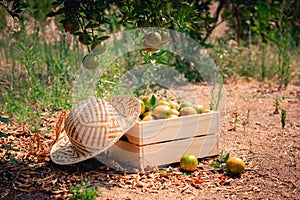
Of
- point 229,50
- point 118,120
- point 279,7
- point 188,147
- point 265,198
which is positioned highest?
point 279,7

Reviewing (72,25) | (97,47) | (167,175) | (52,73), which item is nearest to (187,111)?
(167,175)

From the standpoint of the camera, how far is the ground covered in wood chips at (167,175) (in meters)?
2.87

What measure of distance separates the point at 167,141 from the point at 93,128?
0.57 meters

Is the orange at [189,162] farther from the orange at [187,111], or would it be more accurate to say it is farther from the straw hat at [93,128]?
the straw hat at [93,128]

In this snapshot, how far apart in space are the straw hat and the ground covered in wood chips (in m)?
0.15

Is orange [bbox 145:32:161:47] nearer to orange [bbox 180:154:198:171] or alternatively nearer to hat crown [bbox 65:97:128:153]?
hat crown [bbox 65:97:128:153]

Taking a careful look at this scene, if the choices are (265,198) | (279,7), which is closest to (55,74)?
(265,198)

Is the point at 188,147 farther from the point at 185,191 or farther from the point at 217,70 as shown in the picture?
the point at 217,70

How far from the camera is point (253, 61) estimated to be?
6945mm

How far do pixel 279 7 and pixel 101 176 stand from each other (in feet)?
16.1

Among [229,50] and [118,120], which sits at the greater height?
[229,50]

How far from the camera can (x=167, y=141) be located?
323 centimetres

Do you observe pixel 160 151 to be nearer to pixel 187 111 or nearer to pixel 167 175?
pixel 167 175

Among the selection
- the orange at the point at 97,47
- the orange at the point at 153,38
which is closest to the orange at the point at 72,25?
the orange at the point at 97,47
